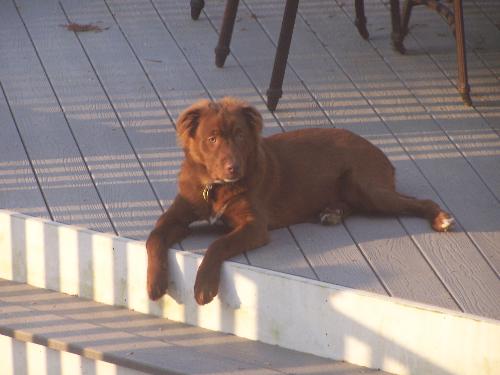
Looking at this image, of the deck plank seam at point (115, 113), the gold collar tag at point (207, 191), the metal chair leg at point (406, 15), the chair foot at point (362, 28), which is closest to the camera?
the gold collar tag at point (207, 191)

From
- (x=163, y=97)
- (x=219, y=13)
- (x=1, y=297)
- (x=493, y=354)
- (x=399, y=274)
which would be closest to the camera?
(x=493, y=354)

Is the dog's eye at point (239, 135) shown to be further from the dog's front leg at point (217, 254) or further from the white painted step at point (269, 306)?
the white painted step at point (269, 306)

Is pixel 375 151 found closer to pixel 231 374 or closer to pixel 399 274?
pixel 399 274

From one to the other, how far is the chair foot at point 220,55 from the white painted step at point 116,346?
1.52 meters

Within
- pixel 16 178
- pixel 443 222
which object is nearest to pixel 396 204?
pixel 443 222

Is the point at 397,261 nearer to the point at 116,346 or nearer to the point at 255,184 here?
the point at 255,184

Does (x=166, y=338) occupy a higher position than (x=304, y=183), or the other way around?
(x=304, y=183)

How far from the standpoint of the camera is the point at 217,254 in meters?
3.86

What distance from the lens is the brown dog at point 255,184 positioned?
3932mm

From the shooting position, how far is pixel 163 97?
5.05 m

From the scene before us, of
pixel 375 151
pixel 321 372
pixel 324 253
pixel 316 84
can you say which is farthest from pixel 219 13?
pixel 321 372

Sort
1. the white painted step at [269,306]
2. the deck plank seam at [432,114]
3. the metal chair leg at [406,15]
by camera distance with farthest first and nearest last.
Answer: the metal chair leg at [406,15] < the deck plank seam at [432,114] < the white painted step at [269,306]

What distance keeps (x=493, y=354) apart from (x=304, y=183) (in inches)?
41.2

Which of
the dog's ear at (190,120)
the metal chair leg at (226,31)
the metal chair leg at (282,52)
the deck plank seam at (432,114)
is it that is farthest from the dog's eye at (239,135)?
the metal chair leg at (226,31)
